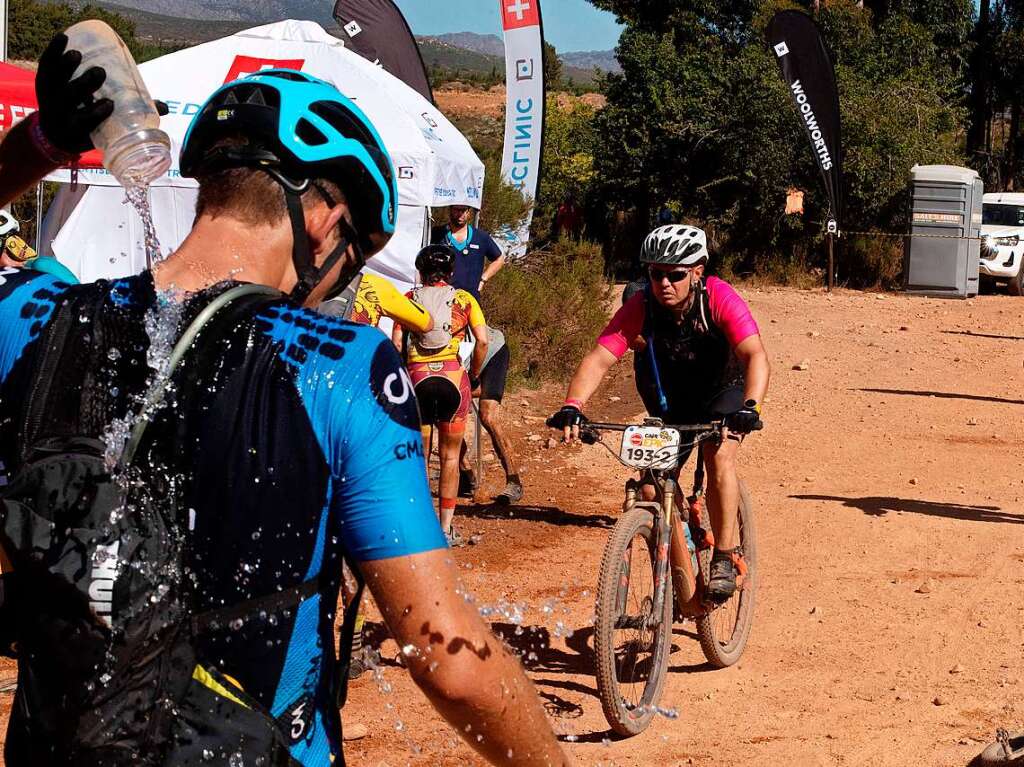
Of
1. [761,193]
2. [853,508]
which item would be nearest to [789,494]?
[853,508]

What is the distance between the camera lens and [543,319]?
14.8m

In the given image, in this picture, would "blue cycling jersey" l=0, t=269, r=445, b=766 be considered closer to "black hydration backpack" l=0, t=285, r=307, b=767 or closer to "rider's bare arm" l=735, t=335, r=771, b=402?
"black hydration backpack" l=0, t=285, r=307, b=767

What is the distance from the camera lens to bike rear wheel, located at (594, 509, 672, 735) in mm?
5000

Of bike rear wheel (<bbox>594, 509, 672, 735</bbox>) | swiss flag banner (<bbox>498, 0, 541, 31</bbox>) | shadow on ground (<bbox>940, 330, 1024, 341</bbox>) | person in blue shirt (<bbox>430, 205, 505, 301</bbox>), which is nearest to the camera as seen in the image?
bike rear wheel (<bbox>594, 509, 672, 735</bbox>)

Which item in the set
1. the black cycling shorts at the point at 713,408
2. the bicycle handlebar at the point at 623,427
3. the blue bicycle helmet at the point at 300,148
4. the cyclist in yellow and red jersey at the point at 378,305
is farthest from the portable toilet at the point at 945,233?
the blue bicycle helmet at the point at 300,148

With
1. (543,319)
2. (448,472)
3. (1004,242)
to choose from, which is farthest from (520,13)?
(1004,242)

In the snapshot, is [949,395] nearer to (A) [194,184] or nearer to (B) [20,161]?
(A) [194,184]

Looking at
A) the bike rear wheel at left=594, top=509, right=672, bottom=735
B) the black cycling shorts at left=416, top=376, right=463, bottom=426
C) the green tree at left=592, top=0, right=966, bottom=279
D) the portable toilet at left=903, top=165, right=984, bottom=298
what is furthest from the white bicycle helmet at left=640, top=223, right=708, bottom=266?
the green tree at left=592, top=0, right=966, bottom=279

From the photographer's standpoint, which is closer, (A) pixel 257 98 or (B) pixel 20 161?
(A) pixel 257 98

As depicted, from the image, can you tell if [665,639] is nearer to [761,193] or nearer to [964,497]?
[964,497]

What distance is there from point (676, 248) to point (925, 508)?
4.21 m

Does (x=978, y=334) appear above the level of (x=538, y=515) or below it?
above

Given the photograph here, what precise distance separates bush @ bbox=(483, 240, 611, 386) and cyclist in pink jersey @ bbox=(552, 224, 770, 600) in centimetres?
750

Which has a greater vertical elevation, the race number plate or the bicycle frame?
the race number plate
